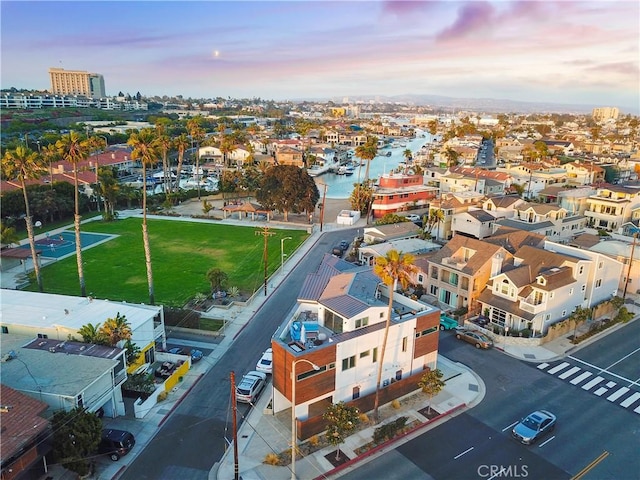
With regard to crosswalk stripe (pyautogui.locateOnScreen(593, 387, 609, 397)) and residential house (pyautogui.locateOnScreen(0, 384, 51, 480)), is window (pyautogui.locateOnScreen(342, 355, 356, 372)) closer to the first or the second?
residential house (pyautogui.locateOnScreen(0, 384, 51, 480))

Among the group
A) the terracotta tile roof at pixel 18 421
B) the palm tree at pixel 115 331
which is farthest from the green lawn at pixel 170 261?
the terracotta tile roof at pixel 18 421

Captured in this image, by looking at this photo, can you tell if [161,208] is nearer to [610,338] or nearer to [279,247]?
[279,247]

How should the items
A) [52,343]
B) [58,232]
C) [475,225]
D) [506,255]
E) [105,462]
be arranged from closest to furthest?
[105,462], [52,343], [506,255], [475,225], [58,232]

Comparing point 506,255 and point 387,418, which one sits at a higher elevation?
point 506,255

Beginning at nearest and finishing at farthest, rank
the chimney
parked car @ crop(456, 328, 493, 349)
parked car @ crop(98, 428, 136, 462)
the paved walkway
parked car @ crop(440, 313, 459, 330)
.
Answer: the paved walkway, parked car @ crop(98, 428, 136, 462), parked car @ crop(456, 328, 493, 349), parked car @ crop(440, 313, 459, 330), the chimney

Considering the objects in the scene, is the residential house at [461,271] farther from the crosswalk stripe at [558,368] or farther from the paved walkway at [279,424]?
the crosswalk stripe at [558,368]

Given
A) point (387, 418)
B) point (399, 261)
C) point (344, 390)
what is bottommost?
point (387, 418)

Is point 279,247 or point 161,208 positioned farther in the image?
point 161,208

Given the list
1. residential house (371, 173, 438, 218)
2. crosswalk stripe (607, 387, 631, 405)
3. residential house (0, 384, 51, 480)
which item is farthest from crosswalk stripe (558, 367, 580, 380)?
residential house (371, 173, 438, 218)

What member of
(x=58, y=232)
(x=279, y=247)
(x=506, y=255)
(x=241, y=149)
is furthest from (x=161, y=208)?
(x=506, y=255)
